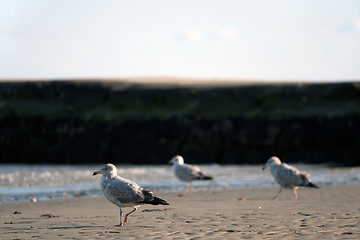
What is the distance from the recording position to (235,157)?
34.1 meters

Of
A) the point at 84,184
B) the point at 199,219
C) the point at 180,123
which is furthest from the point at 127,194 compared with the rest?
the point at 180,123

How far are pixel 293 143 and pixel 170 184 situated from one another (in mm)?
16318

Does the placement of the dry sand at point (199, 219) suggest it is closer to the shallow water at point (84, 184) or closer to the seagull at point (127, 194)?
the seagull at point (127, 194)

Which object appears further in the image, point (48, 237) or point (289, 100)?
point (289, 100)

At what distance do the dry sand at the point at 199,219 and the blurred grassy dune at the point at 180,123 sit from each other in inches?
768

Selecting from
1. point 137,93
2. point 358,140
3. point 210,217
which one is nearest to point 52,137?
point 137,93

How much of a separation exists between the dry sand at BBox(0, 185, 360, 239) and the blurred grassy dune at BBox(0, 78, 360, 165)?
19.5 metres

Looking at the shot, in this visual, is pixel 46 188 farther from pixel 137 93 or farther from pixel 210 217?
pixel 137 93

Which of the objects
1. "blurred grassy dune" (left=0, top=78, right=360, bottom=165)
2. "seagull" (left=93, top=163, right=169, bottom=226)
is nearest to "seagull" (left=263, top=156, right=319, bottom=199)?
"seagull" (left=93, top=163, right=169, bottom=226)

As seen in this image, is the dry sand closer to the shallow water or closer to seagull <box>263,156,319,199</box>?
seagull <box>263,156,319,199</box>

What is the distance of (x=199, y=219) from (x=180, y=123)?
2546cm

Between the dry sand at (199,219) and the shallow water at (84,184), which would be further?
the shallow water at (84,184)

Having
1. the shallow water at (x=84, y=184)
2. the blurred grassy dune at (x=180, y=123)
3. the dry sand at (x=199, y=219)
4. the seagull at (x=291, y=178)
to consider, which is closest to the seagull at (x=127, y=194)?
the dry sand at (x=199, y=219)

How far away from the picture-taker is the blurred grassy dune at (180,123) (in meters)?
34.4
